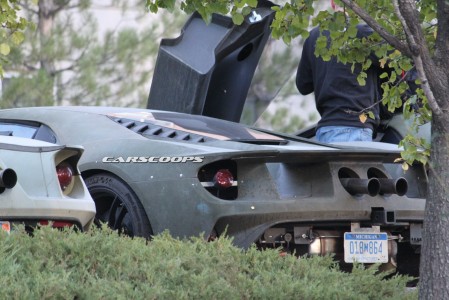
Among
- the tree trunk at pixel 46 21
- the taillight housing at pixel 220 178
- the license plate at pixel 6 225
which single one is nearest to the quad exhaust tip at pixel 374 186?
the taillight housing at pixel 220 178

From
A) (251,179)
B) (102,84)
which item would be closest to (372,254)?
(251,179)

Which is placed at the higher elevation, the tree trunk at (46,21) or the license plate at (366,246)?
the tree trunk at (46,21)

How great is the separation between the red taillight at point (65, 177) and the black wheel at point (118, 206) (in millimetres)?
765

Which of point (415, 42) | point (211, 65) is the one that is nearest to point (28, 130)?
point (211, 65)

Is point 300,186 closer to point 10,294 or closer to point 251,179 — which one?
point 251,179

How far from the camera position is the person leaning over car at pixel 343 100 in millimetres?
8339

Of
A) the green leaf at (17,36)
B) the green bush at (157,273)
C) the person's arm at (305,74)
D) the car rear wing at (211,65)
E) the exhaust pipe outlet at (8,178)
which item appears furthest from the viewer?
the person's arm at (305,74)

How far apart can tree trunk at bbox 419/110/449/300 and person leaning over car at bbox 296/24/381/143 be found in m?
3.10

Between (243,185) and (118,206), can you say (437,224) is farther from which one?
(118,206)

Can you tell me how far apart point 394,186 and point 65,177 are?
2.15m

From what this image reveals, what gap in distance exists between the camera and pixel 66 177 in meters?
5.94

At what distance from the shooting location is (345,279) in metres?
5.07

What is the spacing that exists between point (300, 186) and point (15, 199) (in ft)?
6.63

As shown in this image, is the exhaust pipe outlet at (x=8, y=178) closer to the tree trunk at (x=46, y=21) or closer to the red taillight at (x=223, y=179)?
the red taillight at (x=223, y=179)
